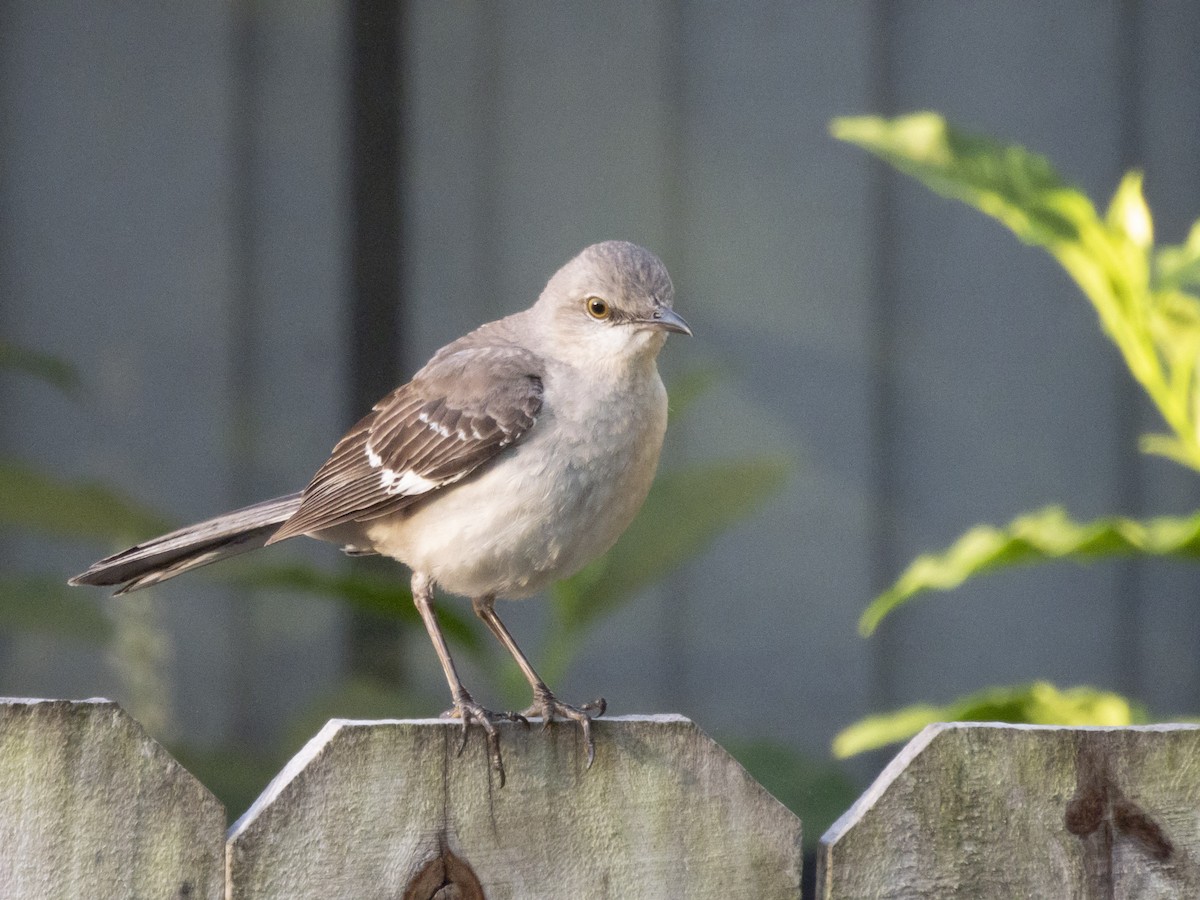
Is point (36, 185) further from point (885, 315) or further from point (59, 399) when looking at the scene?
point (885, 315)

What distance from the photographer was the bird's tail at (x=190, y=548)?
7.54 ft

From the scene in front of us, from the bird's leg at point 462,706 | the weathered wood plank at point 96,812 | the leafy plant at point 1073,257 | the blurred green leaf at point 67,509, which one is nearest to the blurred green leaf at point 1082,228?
the leafy plant at point 1073,257

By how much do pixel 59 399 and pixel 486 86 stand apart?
5.57 feet

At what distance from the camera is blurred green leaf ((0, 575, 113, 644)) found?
13.5 ft

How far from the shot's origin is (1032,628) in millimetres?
4895

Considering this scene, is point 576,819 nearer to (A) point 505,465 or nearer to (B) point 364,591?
(A) point 505,465

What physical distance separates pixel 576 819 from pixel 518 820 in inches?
2.8

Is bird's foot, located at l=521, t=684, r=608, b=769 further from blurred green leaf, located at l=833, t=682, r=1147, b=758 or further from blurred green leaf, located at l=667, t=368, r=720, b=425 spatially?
blurred green leaf, located at l=667, t=368, r=720, b=425

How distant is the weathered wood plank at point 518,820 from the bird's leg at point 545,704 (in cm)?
2

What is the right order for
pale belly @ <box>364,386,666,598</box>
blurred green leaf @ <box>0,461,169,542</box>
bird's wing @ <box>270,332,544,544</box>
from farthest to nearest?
1. blurred green leaf @ <box>0,461,169,542</box>
2. bird's wing @ <box>270,332,544,544</box>
3. pale belly @ <box>364,386,666,598</box>

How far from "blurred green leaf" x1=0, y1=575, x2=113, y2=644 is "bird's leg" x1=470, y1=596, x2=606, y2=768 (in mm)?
1968

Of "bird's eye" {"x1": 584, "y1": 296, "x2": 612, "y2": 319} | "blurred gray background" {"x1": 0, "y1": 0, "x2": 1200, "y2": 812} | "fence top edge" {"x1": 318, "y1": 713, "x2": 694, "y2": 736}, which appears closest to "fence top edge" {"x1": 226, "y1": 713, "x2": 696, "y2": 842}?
"fence top edge" {"x1": 318, "y1": 713, "x2": 694, "y2": 736}

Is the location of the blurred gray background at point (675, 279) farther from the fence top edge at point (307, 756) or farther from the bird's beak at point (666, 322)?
the fence top edge at point (307, 756)

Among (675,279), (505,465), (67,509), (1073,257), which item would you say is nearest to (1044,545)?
(1073,257)
